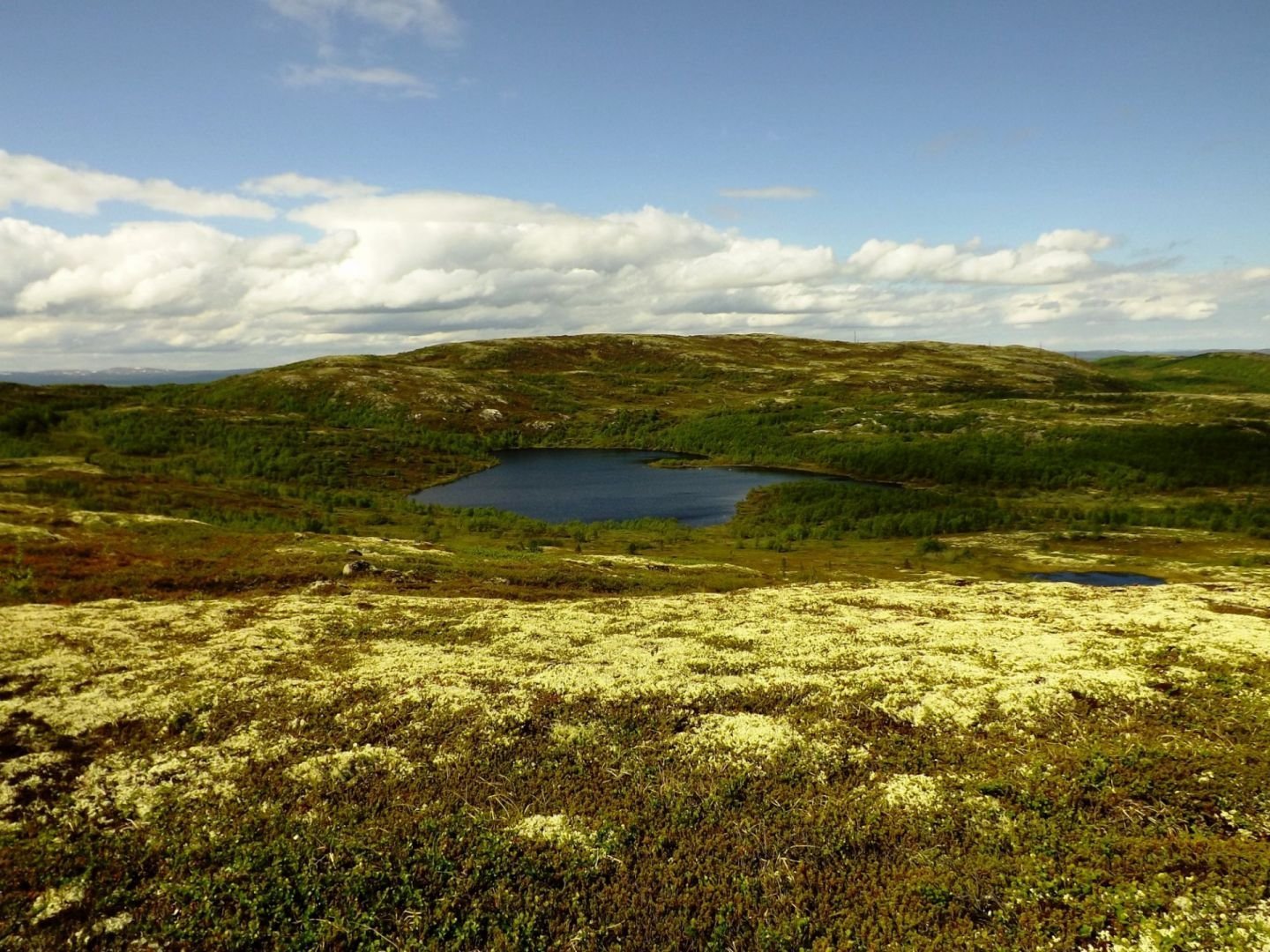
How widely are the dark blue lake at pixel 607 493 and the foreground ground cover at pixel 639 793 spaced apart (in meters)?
109

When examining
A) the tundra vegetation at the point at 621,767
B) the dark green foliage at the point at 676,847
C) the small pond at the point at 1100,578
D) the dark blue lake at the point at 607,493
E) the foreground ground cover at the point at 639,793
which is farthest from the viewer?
the dark blue lake at the point at 607,493

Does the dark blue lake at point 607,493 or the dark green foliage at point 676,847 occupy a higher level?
the dark green foliage at point 676,847

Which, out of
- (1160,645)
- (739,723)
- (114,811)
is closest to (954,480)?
(1160,645)

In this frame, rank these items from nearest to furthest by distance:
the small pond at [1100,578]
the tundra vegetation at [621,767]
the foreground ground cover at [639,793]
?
the foreground ground cover at [639,793], the tundra vegetation at [621,767], the small pond at [1100,578]

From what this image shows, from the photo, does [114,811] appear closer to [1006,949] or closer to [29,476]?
[1006,949]

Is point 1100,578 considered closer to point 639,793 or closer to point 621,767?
point 621,767

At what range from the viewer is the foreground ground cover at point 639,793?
1315cm

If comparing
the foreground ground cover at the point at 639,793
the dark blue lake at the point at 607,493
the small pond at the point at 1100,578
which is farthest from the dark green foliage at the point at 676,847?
the dark blue lake at the point at 607,493

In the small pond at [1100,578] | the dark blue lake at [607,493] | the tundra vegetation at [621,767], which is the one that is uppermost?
the tundra vegetation at [621,767]

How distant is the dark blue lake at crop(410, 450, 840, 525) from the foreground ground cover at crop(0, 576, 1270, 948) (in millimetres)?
109294

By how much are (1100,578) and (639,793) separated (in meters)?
104

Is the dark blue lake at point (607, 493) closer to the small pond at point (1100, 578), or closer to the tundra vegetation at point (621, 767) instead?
the small pond at point (1100, 578)

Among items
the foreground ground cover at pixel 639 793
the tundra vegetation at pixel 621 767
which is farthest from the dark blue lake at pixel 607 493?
the foreground ground cover at pixel 639 793

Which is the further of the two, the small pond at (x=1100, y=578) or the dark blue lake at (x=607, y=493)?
the dark blue lake at (x=607, y=493)
